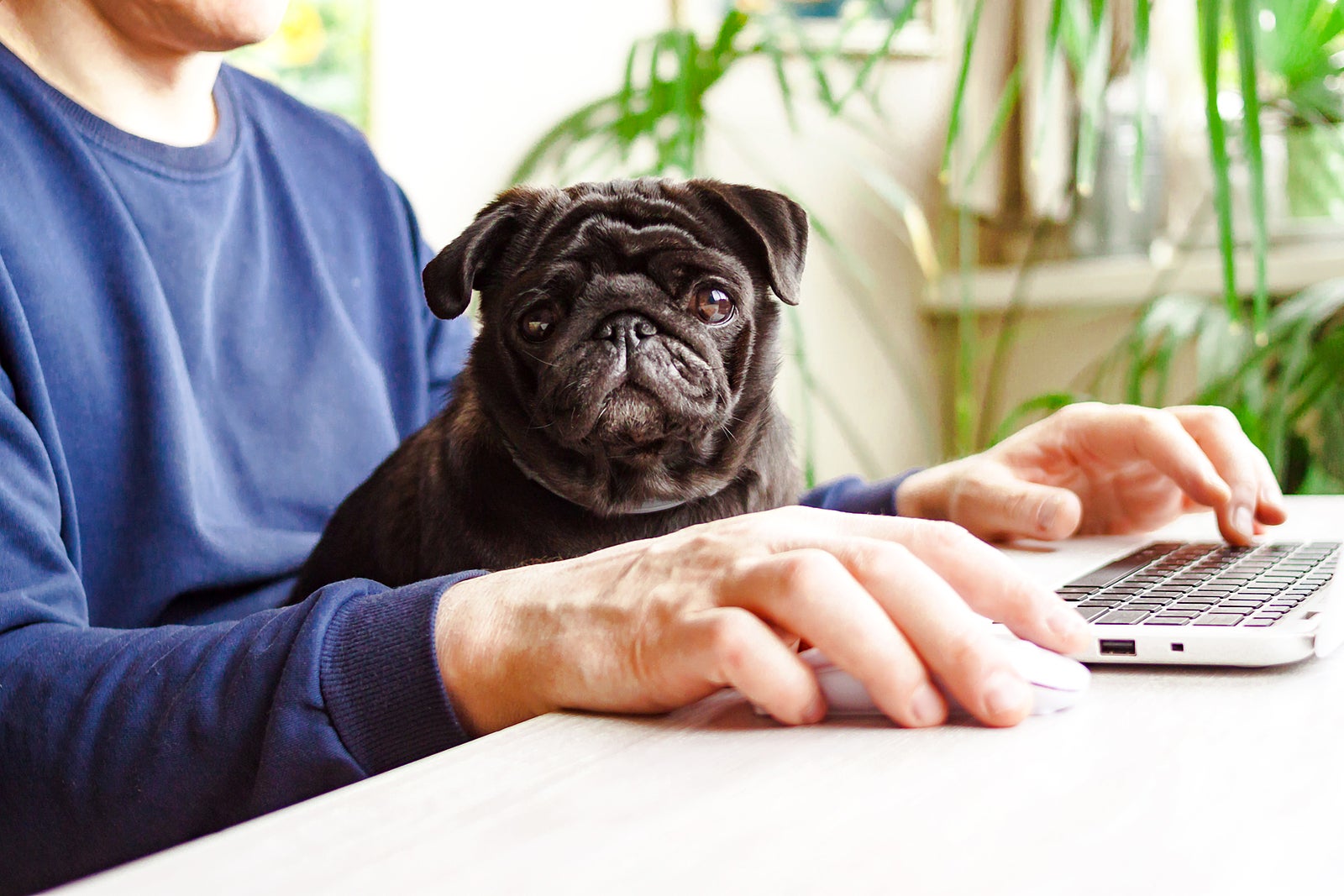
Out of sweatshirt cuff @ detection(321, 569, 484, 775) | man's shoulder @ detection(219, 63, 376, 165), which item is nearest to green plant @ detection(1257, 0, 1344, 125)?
man's shoulder @ detection(219, 63, 376, 165)

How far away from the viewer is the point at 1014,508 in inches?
40.3

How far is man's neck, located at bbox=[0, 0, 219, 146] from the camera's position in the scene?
104cm

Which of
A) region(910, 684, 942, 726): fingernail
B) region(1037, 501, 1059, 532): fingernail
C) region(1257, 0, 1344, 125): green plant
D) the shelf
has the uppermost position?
region(1257, 0, 1344, 125): green plant

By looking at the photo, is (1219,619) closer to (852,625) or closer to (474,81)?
(852,625)

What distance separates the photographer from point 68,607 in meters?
0.77

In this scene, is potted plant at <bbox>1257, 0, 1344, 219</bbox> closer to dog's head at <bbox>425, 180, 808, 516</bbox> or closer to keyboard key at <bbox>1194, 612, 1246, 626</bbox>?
dog's head at <bbox>425, 180, 808, 516</bbox>

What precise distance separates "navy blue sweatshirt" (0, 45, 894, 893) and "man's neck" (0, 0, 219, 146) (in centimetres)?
4

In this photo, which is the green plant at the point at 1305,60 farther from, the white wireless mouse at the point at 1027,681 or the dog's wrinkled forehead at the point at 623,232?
the white wireless mouse at the point at 1027,681

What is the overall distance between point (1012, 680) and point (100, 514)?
0.80 m

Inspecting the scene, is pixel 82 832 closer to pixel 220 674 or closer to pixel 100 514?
pixel 220 674

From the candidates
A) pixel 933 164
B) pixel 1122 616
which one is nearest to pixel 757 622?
pixel 1122 616

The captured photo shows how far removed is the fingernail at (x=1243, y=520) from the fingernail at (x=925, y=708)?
1.85ft

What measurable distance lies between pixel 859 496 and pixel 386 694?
0.70m

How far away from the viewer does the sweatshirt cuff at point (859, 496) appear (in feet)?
3.83
